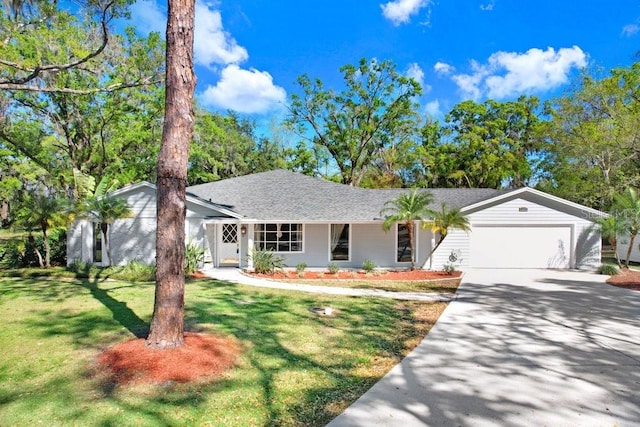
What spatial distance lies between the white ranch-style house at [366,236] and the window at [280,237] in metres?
0.04

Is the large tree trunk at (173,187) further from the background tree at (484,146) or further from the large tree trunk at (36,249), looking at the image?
the background tree at (484,146)

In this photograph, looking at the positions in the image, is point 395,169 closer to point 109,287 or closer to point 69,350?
point 109,287

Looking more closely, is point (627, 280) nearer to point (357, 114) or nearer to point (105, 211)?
point (105, 211)

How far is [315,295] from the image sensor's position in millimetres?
10891

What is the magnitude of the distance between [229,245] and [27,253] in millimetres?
8310

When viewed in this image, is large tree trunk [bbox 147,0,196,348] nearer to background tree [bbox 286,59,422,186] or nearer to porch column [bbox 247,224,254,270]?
porch column [bbox 247,224,254,270]

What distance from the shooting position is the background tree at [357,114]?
98.7 ft

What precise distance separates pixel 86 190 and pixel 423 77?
2560cm

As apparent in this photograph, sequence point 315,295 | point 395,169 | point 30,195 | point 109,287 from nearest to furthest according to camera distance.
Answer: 1. point 315,295
2. point 109,287
3. point 30,195
4. point 395,169

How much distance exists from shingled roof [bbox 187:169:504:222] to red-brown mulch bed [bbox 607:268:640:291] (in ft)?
18.0

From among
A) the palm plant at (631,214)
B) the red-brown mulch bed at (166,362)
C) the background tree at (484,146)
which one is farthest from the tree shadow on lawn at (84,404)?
the background tree at (484,146)

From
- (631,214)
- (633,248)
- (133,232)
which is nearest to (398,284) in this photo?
(631,214)

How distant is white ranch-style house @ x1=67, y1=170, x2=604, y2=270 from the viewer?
15.9 meters

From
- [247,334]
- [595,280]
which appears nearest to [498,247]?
[595,280]
